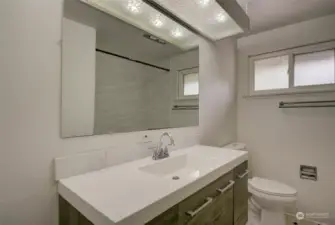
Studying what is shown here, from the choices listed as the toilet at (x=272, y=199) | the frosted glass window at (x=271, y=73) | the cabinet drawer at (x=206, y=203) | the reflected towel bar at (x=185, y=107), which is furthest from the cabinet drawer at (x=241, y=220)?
the frosted glass window at (x=271, y=73)

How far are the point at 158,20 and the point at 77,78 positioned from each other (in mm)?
737

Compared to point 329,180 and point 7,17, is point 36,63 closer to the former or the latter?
point 7,17

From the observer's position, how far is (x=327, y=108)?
1.96 m

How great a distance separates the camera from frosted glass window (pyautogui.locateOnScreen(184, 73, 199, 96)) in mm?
1751

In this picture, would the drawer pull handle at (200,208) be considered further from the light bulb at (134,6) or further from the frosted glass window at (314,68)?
the frosted glass window at (314,68)

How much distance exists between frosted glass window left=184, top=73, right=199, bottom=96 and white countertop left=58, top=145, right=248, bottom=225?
85 centimetres

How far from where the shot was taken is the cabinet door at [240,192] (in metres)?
1.30

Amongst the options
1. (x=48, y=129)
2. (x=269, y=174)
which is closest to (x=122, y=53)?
(x=48, y=129)

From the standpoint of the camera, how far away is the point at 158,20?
1359mm

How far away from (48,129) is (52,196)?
307 millimetres

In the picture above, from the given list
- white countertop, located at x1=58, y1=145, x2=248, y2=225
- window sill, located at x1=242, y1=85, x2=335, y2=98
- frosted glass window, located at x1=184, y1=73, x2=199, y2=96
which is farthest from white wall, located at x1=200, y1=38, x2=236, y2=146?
white countertop, located at x1=58, y1=145, x2=248, y2=225

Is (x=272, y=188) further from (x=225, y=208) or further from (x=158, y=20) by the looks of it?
(x=158, y=20)

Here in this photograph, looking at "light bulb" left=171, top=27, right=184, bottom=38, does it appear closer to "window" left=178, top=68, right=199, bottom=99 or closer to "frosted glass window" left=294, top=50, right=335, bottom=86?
"window" left=178, top=68, right=199, bottom=99

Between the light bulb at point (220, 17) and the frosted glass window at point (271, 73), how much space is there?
129 centimetres
